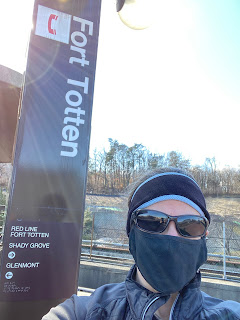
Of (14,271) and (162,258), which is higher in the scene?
(162,258)

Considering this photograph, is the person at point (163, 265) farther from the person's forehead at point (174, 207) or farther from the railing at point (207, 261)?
the railing at point (207, 261)

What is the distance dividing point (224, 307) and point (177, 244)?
0.34 meters

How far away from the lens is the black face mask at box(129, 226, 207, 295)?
1189 mm

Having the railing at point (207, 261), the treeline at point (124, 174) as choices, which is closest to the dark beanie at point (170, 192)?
the railing at point (207, 261)

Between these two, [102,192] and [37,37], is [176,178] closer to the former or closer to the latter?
[37,37]

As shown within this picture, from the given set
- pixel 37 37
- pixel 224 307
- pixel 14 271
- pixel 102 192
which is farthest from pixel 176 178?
pixel 102 192

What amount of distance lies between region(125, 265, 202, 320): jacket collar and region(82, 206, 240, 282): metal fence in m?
6.12

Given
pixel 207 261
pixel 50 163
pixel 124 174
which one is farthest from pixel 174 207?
pixel 124 174

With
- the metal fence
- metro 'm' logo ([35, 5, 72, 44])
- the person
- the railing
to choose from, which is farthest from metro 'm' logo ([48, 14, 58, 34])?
the railing

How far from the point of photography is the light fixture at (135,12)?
8.10 ft

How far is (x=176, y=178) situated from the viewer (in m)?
1.36

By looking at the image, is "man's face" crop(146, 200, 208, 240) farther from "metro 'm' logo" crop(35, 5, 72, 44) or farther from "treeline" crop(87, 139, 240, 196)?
"treeline" crop(87, 139, 240, 196)

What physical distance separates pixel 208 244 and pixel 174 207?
8721mm

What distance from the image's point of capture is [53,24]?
2.48 metres
